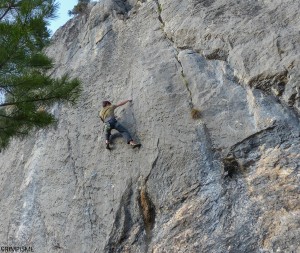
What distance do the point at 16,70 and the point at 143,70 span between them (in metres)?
5.10

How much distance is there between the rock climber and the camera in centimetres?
1156

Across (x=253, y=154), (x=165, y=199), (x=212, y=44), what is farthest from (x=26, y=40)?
(x=212, y=44)

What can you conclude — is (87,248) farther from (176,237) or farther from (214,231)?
(214,231)

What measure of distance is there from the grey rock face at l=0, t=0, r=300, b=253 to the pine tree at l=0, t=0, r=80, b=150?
2813mm

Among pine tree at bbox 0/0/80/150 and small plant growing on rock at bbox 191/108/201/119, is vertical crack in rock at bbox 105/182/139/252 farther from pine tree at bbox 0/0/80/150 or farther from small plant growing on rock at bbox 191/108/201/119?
pine tree at bbox 0/0/80/150

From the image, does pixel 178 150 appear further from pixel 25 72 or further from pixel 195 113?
pixel 25 72

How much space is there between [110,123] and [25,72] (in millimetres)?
3530

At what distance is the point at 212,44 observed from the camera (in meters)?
12.4

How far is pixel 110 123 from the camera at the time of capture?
11820 millimetres

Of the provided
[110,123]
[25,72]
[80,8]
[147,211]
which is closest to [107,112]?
[110,123]

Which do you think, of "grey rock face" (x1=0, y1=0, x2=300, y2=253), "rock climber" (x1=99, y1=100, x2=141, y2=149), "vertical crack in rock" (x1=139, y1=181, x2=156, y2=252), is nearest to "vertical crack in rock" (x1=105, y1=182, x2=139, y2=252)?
"grey rock face" (x1=0, y1=0, x2=300, y2=253)

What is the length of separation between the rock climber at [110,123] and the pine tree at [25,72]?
268 centimetres

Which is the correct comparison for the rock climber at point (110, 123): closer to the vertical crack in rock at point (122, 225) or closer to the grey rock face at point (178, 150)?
the grey rock face at point (178, 150)

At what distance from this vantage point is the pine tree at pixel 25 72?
8172 millimetres
